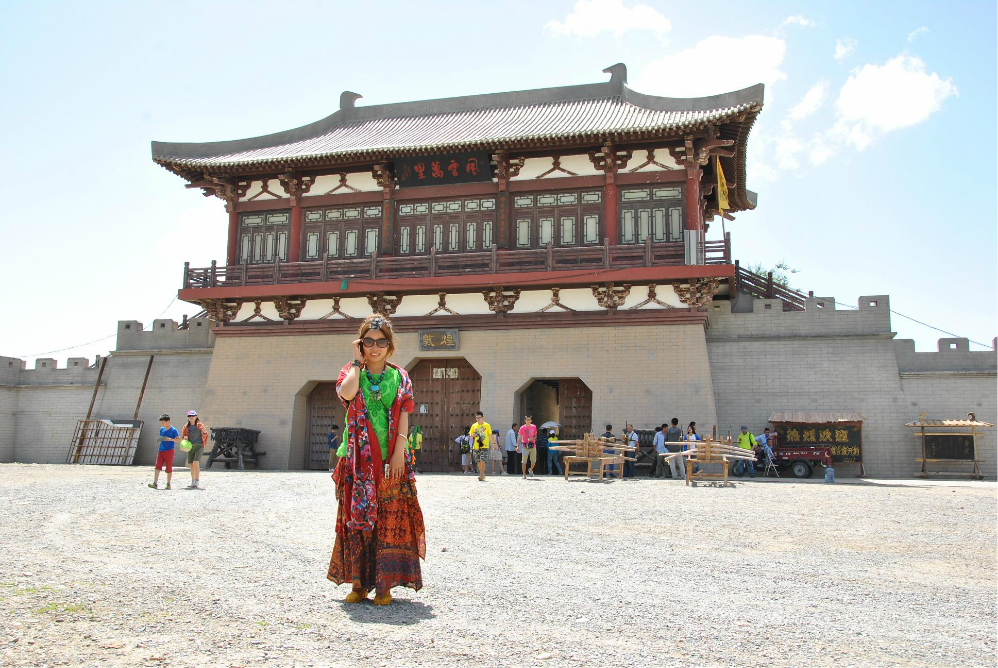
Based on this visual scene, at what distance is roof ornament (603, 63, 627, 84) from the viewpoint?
24.5 meters

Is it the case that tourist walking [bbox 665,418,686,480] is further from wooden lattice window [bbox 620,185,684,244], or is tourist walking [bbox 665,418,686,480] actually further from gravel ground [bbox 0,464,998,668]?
gravel ground [bbox 0,464,998,668]

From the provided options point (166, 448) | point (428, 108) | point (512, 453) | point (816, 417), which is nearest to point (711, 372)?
point (816, 417)

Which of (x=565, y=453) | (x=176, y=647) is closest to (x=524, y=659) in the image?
(x=176, y=647)

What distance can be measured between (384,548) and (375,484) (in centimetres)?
41

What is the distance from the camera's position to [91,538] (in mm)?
7855

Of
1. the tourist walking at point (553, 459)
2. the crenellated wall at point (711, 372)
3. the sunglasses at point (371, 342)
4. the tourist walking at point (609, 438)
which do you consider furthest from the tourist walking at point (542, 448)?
the sunglasses at point (371, 342)

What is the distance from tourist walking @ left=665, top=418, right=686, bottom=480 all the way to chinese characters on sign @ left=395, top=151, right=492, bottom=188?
7709mm

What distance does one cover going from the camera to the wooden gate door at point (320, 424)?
21859mm

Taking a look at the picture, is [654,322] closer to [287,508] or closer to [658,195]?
[658,195]

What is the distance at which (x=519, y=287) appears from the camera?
791 inches

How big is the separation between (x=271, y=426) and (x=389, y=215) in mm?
6247

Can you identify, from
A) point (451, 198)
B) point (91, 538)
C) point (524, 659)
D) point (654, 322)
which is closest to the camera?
point (524, 659)

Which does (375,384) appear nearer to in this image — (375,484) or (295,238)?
(375,484)

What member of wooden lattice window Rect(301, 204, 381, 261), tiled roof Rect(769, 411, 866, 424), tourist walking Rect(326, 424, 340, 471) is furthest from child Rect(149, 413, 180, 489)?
tiled roof Rect(769, 411, 866, 424)
